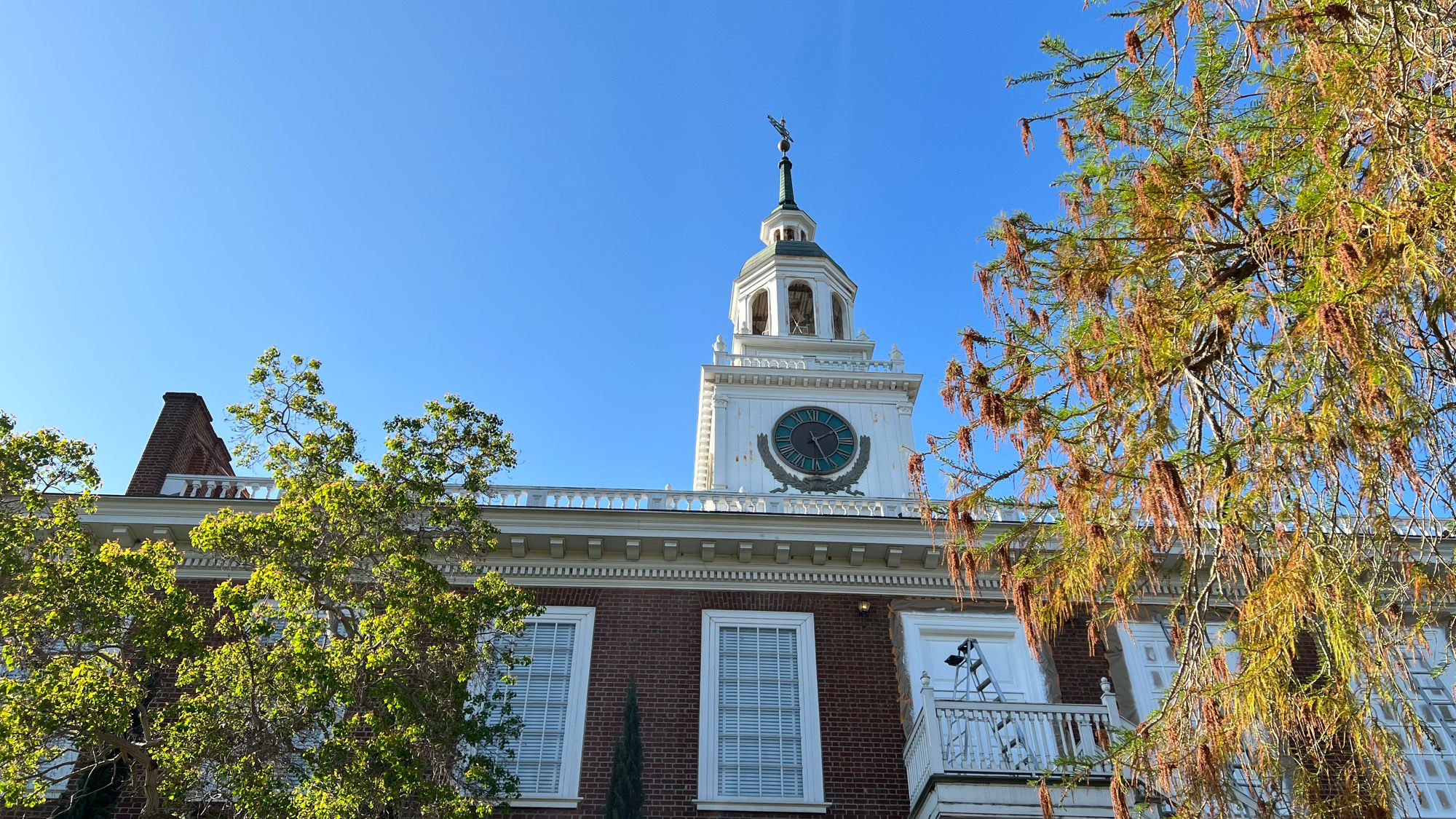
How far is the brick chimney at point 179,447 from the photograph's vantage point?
57.9ft

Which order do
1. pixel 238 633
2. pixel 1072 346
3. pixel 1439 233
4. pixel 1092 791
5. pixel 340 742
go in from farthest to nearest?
pixel 1092 791 < pixel 238 633 < pixel 340 742 < pixel 1072 346 < pixel 1439 233

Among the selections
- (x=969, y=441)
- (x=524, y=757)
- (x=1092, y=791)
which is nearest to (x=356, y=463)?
(x=524, y=757)

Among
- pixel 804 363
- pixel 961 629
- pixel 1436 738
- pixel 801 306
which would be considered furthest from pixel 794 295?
pixel 1436 738

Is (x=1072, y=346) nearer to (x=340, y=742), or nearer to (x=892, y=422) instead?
(x=340, y=742)

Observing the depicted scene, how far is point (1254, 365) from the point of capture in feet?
23.4

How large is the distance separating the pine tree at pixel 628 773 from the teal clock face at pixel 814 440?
33.1ft

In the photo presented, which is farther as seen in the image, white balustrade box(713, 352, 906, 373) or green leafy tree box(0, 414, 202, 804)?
white balustrade box(713, 352, 906, 373)

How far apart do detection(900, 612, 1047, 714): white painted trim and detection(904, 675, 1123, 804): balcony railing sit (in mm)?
1796

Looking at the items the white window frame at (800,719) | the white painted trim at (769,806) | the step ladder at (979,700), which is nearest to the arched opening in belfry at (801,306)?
the white window frame at (800,719)

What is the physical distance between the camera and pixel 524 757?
45.8 feet

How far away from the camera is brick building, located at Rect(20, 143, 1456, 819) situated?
13125 mm

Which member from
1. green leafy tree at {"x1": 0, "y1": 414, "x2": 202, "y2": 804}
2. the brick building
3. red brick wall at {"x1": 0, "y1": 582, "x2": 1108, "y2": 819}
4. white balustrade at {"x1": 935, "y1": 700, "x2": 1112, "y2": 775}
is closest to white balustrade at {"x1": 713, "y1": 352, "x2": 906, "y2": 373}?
the brick building

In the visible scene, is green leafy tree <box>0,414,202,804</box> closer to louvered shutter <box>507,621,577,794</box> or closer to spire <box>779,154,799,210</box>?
louvered shutter <box>507,621,577,794</box>

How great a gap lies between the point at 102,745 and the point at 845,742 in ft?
28.1
